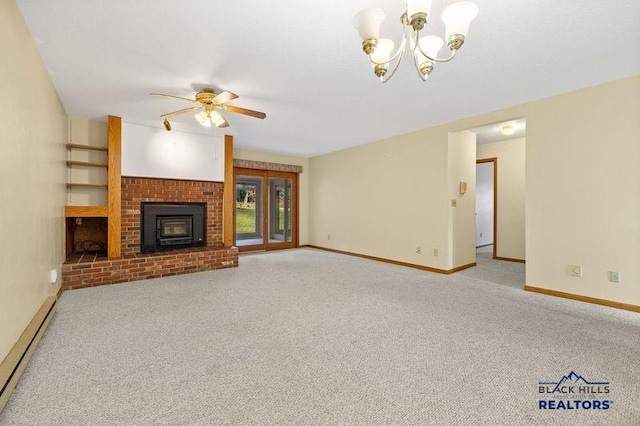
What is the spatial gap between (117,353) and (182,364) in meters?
0.54

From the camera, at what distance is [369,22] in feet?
5.19

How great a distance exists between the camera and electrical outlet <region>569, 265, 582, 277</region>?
127 inches

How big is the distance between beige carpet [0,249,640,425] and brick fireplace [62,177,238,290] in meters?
0.49

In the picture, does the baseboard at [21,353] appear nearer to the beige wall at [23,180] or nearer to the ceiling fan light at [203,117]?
the beige wall at [23,180]

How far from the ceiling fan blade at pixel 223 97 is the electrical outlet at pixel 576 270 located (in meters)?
4.11

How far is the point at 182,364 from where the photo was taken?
6.20ft

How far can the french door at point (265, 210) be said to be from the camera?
6.59 meters

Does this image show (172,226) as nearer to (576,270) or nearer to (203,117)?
(203,117)

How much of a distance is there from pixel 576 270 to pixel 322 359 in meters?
3.17

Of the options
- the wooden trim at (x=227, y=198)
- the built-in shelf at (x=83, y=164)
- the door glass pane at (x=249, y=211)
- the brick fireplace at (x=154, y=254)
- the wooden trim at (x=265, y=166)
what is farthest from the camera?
the door glass pane at (x=249, y=211)

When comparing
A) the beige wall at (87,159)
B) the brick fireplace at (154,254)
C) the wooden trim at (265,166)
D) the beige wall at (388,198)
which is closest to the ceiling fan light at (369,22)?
the beige wall at (388,198)

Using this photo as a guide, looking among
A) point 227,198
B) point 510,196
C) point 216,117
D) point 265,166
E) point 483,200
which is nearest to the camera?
point 216,117

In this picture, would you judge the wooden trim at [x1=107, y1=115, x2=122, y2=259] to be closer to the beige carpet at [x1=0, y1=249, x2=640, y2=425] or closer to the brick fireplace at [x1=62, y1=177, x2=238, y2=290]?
the brick fireplace at [x1=62, y1=177, x2=238, y2=290]

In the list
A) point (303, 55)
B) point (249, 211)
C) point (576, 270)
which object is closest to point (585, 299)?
point (576, 270)
